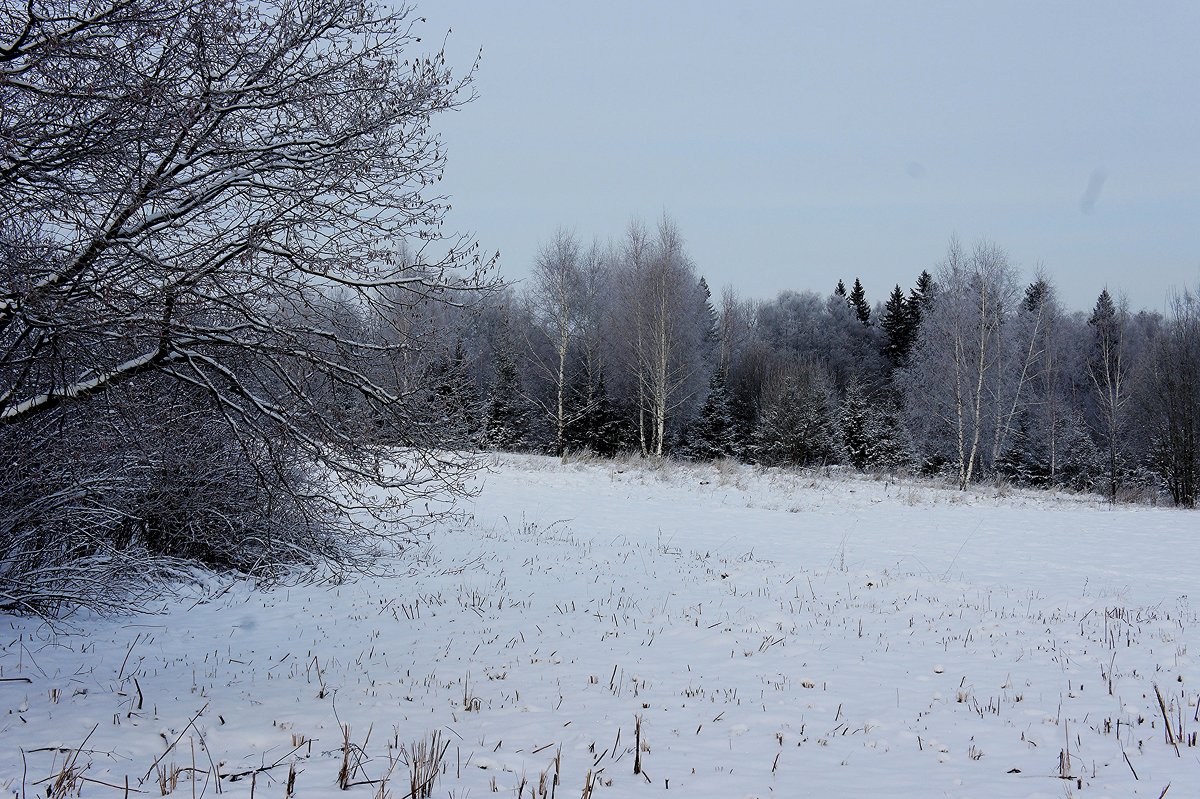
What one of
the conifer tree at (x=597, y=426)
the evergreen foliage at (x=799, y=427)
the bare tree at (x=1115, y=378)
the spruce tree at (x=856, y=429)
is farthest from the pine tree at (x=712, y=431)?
the bare tree at (x=1115, y=378)

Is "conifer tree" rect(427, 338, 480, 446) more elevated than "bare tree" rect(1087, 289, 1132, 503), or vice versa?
"bare tree" rect(1087, 289, 1132, 503)

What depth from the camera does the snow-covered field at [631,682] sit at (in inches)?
145

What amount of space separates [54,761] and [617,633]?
434 centimetres

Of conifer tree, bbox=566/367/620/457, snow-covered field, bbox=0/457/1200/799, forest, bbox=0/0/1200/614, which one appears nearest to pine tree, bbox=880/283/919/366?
conifer tree, bbox=566/367/620/457

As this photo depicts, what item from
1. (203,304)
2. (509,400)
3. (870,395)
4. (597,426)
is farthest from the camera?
(870,395)

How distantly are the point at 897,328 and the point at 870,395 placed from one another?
1583 cm

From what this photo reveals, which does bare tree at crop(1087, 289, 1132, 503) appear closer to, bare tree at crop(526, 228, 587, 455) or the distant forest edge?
the distant forest edge

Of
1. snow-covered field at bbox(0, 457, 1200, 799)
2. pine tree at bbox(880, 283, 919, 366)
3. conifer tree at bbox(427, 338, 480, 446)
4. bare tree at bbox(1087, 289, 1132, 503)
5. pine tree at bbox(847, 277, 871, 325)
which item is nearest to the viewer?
snow-covered field at bbox(0, 457, 1200, 799)

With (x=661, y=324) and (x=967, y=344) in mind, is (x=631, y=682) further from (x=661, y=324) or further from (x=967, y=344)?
(x=967, y=344)

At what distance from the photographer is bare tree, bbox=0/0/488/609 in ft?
14.3

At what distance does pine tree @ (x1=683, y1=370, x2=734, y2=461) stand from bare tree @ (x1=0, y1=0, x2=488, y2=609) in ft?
112

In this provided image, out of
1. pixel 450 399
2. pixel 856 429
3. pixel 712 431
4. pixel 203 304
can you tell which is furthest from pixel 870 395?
pixel 203 304

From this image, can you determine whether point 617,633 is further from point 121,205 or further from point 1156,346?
point 1156,346

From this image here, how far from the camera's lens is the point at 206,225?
5.30 m
